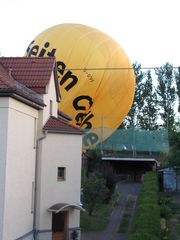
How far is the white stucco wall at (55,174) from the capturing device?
25.2 meters

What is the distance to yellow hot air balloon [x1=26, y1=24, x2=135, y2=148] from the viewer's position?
32.3 metres

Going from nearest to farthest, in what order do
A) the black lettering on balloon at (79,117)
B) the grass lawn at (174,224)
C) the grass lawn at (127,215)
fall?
the grass lawn at (174,224)
the grass lawn at (127,215)
the black lettering on balloon at (79,117)

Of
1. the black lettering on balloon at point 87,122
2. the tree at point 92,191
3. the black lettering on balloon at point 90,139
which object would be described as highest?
the black lettering on balloon at point 87,122

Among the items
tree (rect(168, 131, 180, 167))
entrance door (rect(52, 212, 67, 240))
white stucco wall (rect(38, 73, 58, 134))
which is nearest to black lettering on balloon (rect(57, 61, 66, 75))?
white stucco wall (rect(38, 73, 58, 134))

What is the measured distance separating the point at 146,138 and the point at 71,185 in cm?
2519

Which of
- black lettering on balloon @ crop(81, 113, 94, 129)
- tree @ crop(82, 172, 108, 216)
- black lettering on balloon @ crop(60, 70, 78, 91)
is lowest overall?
tree @ crop(82, 172, 108, 216)

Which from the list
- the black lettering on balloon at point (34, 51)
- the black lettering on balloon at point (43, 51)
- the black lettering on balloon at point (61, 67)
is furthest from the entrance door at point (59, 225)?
the black lettering on balloon at point (34, 51)

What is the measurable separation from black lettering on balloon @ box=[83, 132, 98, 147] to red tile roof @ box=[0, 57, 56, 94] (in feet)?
38.6

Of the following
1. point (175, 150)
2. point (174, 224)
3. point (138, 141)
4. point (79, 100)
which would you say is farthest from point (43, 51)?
point (138, 141)

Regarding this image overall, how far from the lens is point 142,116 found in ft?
261

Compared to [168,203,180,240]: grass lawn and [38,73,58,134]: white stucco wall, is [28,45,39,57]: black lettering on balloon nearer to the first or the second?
[38,73,58,134]: white stucco wall

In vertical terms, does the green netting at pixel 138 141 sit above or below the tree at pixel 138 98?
below

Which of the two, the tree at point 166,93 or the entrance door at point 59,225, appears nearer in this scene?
the entrance door at point 59,225

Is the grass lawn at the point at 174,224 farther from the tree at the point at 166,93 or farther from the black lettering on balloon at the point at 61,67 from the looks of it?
the tree at the point at 166,93
